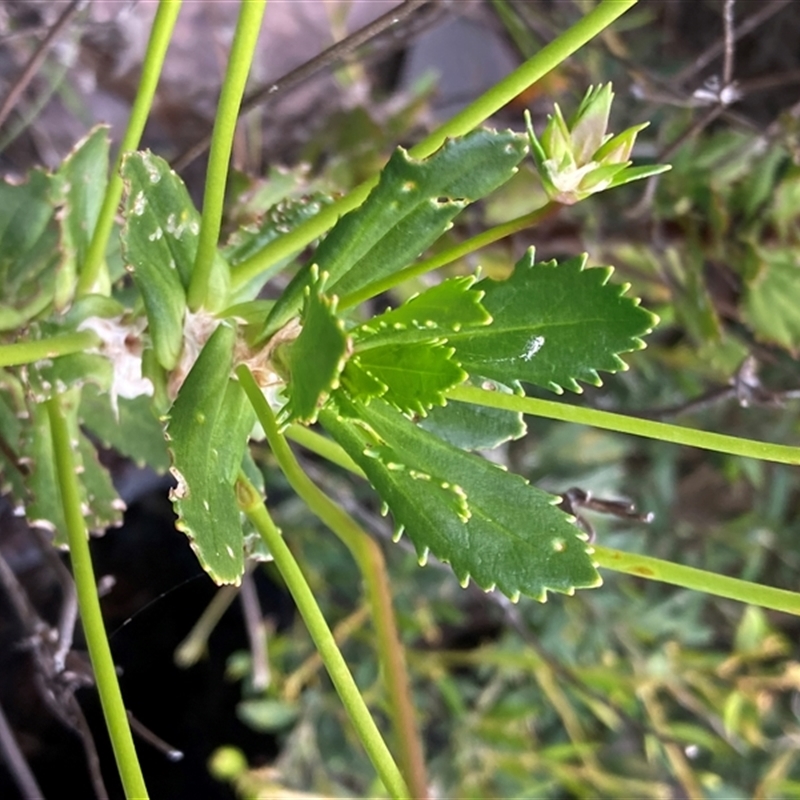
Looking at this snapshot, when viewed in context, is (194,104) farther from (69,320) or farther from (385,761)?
(385,761)

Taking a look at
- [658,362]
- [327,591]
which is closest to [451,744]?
[327,591]

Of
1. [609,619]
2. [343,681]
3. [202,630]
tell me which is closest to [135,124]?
[343,681]

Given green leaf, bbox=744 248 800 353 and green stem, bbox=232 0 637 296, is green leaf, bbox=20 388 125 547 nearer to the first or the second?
green stem, bbox=232 0 637 296

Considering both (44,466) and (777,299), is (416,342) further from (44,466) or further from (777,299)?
(777,299)

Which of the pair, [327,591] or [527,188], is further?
[327,591]

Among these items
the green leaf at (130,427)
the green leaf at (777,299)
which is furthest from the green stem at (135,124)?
the green leaf at (777,299)

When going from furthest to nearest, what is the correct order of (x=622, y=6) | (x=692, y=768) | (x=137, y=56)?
(x=692, y=768)
(x=137, y=56)
(x=622, y=6)

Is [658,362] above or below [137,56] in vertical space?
below

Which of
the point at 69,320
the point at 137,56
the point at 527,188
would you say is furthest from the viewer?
the point at 137,56

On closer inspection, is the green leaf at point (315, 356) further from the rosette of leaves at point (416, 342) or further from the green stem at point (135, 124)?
the green stem at point (135, 124)
